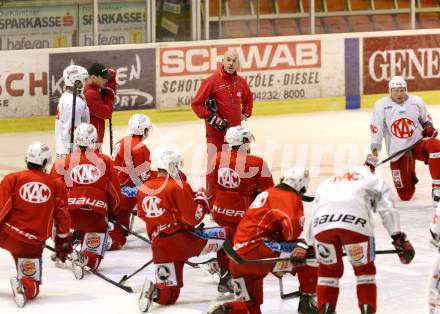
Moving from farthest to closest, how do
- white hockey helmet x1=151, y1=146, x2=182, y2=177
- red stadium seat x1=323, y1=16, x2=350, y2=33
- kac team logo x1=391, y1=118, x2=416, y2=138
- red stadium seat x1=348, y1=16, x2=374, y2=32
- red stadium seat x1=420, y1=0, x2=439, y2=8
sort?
red stadium seat x1=420, y1=0, x2=439, y2=8 → red stadium seat x1=348, y1=16, x2=374, y2=32 → red stadium seat x1=323, y1=16, x2=350, y2=33 → kac team logo x1=391, y1=118, x2=416, y2=138 → white hockey helmet x1=151, y1=146, x2=182, y2=177

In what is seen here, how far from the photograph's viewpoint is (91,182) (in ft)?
35.2

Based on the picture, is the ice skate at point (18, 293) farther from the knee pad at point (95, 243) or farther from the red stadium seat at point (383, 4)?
the red stadium seat at point (383, 4)

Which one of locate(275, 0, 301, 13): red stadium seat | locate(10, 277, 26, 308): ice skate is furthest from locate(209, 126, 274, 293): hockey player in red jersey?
locate(275, 0, 301, 13): red stadium seat

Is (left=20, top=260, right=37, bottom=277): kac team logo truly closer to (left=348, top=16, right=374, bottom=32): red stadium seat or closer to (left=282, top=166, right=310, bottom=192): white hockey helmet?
(left=282, top=166, right=310, bottom=192): white hockey helmet

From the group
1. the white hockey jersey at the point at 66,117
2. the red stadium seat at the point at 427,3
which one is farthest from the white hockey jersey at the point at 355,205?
the red stadium seat at the point at 427,3

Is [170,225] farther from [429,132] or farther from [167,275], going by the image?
[429,132]

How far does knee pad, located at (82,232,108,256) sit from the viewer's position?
35.3 feet

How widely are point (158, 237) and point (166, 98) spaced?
948cm

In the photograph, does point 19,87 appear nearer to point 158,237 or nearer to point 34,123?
point 34,123

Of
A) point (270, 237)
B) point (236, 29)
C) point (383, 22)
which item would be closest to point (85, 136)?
point (270, 237)

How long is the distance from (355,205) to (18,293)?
2.54 meters

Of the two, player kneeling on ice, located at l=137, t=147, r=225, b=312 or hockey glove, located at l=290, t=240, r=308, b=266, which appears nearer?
hockey glove, located at l=290, t=240, r=308, b=266

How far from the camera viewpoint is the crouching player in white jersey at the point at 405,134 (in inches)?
534

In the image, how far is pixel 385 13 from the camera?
2156 centimetres
